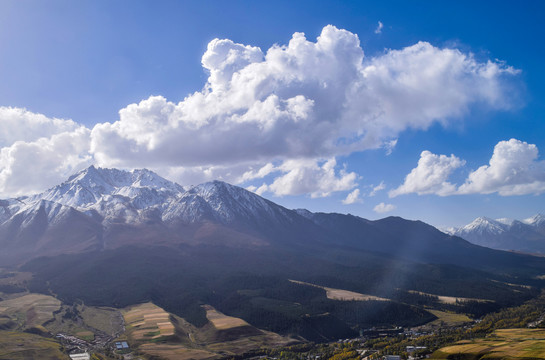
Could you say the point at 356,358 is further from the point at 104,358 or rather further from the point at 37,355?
the point at 37,355

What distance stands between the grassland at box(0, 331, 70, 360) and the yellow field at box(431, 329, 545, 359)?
6768 inches

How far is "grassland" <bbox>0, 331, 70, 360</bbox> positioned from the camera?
170000 millimetres

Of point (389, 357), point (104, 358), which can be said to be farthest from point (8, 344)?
point (389, 357)

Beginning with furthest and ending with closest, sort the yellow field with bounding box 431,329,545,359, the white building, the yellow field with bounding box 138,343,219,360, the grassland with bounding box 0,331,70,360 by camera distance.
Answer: the yellow field with bounding box 138,343,219,360 → the white building → the grassland with bounding box 0,331,70,360 → the yellow field with bounding box 431,329,545,359

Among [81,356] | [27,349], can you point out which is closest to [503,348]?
[81,356]

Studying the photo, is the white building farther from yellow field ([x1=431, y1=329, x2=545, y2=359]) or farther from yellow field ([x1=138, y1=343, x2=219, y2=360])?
yellow field ([x1=431, y1=329, x2=545, y2=359])

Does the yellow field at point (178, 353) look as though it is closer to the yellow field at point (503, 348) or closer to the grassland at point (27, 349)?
the grassland at point (27, 349)

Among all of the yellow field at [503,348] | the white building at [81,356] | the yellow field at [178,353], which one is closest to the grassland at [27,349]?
the white building at [81,356]

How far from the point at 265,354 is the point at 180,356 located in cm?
4288

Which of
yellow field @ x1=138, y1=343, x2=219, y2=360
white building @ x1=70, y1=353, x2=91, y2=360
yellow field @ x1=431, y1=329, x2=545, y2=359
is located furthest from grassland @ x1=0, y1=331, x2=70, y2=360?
yellow field @ x1=431, y1=329, x2=545, y2=359

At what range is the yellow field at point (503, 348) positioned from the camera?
14662 cm

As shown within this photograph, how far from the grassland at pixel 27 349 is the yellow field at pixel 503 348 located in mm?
171904

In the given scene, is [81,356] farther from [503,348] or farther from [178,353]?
[503,348]

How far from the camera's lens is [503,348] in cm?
15850
